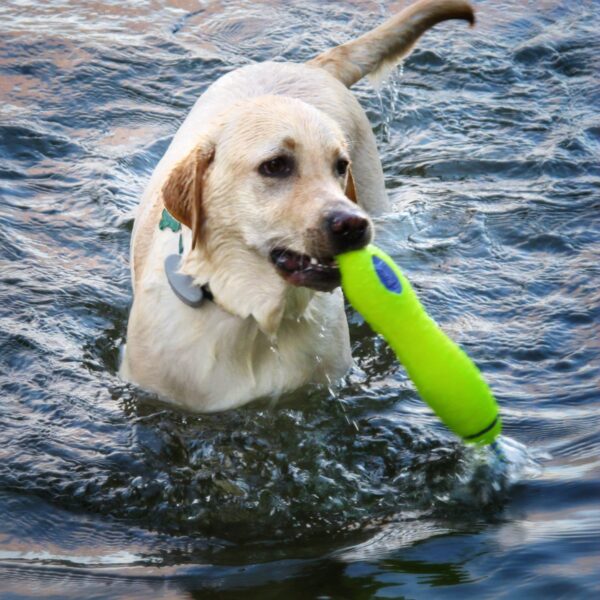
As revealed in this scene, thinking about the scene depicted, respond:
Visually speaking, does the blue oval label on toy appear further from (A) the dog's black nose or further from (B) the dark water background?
(B) the dark water background

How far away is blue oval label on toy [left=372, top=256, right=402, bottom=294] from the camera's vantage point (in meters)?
4.10

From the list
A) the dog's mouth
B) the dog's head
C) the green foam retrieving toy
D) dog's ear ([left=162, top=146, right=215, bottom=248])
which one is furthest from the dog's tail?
the green foam retrieving toy

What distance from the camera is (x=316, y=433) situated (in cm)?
513

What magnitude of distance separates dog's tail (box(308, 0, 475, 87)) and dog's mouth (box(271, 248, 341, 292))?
2.54m

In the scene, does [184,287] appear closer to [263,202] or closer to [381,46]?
[263,202]

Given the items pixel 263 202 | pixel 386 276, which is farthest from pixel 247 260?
pixel 386 276

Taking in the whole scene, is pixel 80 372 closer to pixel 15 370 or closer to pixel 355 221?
pixel 15 370

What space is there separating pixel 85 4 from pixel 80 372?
5688 millimetres

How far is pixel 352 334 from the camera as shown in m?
6.19

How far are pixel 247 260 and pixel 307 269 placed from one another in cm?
30

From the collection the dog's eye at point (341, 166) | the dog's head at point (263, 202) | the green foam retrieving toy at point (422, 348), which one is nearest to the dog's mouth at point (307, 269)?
the dog's head at point (263, 202)

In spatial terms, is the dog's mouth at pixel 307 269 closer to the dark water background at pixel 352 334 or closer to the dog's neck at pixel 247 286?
the dog's neck at pixel 247 286

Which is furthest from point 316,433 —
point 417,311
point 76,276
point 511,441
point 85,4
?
point 85,4

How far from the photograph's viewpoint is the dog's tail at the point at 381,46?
6652mm
